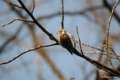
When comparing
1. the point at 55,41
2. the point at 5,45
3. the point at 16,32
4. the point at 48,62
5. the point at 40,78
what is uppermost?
the point at 55,41

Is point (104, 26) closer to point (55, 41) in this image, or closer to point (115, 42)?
point (115, 42)

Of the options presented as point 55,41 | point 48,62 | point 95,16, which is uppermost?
point 55,41

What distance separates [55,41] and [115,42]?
2.30 m

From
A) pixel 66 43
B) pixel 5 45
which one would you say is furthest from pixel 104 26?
pixel 5 45

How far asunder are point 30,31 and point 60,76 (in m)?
2.25

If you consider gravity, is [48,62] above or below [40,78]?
above

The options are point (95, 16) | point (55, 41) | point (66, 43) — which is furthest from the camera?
point (95, 16)

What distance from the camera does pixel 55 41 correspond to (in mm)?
1623

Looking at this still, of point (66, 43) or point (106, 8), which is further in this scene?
point (106, 8)

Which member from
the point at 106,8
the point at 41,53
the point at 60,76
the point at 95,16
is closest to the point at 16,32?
the point at 41,53

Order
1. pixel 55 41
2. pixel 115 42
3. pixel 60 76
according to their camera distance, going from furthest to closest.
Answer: pixel 60 76, pixel 115 42, pixel 55 41

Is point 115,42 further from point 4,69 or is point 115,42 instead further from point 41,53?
point 4,69

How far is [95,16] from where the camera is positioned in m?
3.67

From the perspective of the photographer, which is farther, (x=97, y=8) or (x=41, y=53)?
(x=41, y=53)
